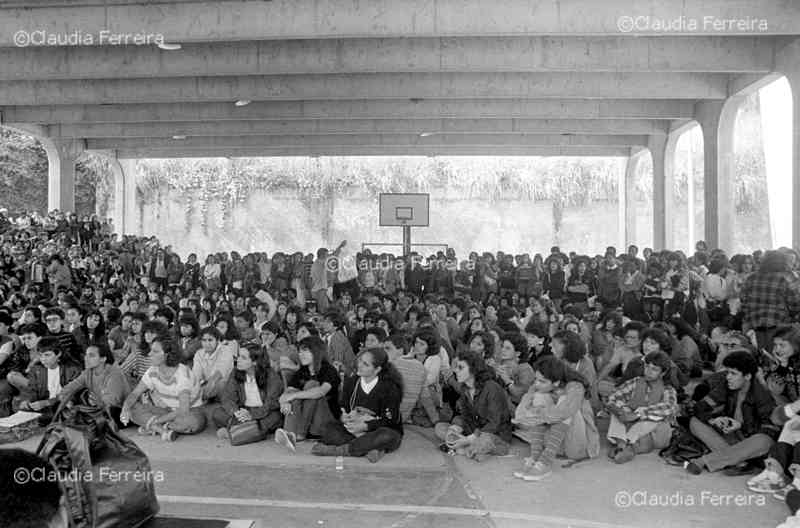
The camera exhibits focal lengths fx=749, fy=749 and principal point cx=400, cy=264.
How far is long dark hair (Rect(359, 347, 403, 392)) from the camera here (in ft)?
23.1

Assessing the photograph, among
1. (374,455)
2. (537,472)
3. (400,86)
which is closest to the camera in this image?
(537,472)

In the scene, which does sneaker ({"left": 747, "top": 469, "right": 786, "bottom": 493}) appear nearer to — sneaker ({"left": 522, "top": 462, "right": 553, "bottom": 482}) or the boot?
sneaker ({"left": 522, "top": 462, "right": 553, "bottom": 482})

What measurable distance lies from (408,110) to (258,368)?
1097cm

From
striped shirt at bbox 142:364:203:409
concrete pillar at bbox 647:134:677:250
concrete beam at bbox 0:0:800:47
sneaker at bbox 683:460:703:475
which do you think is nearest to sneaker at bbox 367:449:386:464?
striped shirt at bbox 142:364:203:409

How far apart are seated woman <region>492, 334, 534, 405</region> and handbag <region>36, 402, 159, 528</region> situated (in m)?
4.03

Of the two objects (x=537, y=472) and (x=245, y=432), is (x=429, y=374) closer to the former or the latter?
(x=245, y=432)

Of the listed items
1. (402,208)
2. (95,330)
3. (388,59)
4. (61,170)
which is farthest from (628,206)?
(95,330)

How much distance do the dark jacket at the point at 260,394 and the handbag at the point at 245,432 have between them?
96mm

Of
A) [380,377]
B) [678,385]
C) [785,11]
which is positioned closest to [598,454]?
[678,385]

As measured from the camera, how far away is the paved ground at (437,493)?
5.23m

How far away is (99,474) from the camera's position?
444cm

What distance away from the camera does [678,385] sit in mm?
7539

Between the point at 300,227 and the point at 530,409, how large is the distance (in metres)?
28.7

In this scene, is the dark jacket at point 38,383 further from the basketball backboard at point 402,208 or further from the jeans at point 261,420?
the basketball backboard at point 402,208
